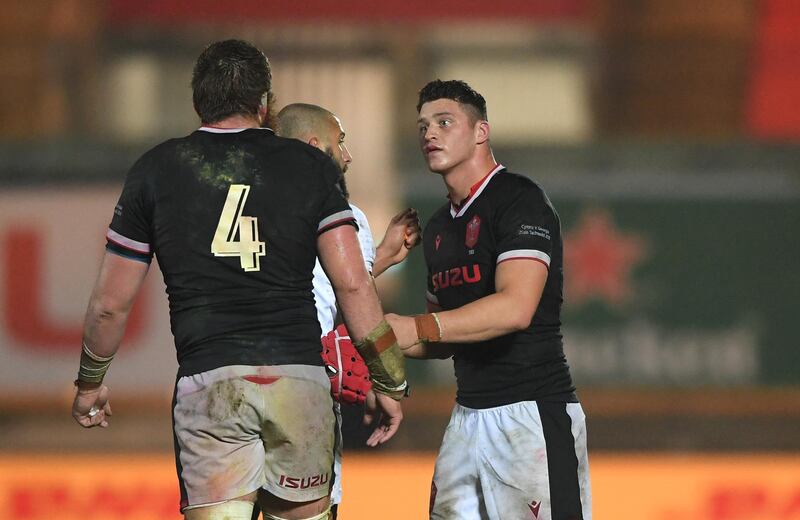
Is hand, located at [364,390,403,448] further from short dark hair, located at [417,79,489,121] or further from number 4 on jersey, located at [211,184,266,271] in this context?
short dark hair, located at [417,79,489,121]

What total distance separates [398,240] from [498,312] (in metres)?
0.79

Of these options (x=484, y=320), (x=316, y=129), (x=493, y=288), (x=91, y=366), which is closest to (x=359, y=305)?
(x=484, y=320)

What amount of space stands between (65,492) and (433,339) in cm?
494

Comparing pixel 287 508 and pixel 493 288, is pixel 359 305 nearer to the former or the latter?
pixel 287 508

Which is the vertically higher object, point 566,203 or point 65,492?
point 566,203

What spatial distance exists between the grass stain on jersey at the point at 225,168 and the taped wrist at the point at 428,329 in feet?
3.02

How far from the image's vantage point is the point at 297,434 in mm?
3748

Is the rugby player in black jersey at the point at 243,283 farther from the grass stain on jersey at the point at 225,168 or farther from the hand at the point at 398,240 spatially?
the hand at the point at 398,240

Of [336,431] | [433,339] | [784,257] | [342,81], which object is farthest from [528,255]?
[342,81]

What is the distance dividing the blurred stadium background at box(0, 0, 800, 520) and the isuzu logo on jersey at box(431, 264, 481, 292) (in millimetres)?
3370

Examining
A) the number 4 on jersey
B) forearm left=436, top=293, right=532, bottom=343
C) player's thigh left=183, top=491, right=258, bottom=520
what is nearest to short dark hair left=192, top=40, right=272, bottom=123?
the number 4 on jersey

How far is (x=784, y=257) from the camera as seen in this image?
39.1 feet

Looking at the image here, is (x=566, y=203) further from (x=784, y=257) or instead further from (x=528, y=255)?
(x=528, y=255)

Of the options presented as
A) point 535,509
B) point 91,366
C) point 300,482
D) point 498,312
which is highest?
point 498,312
